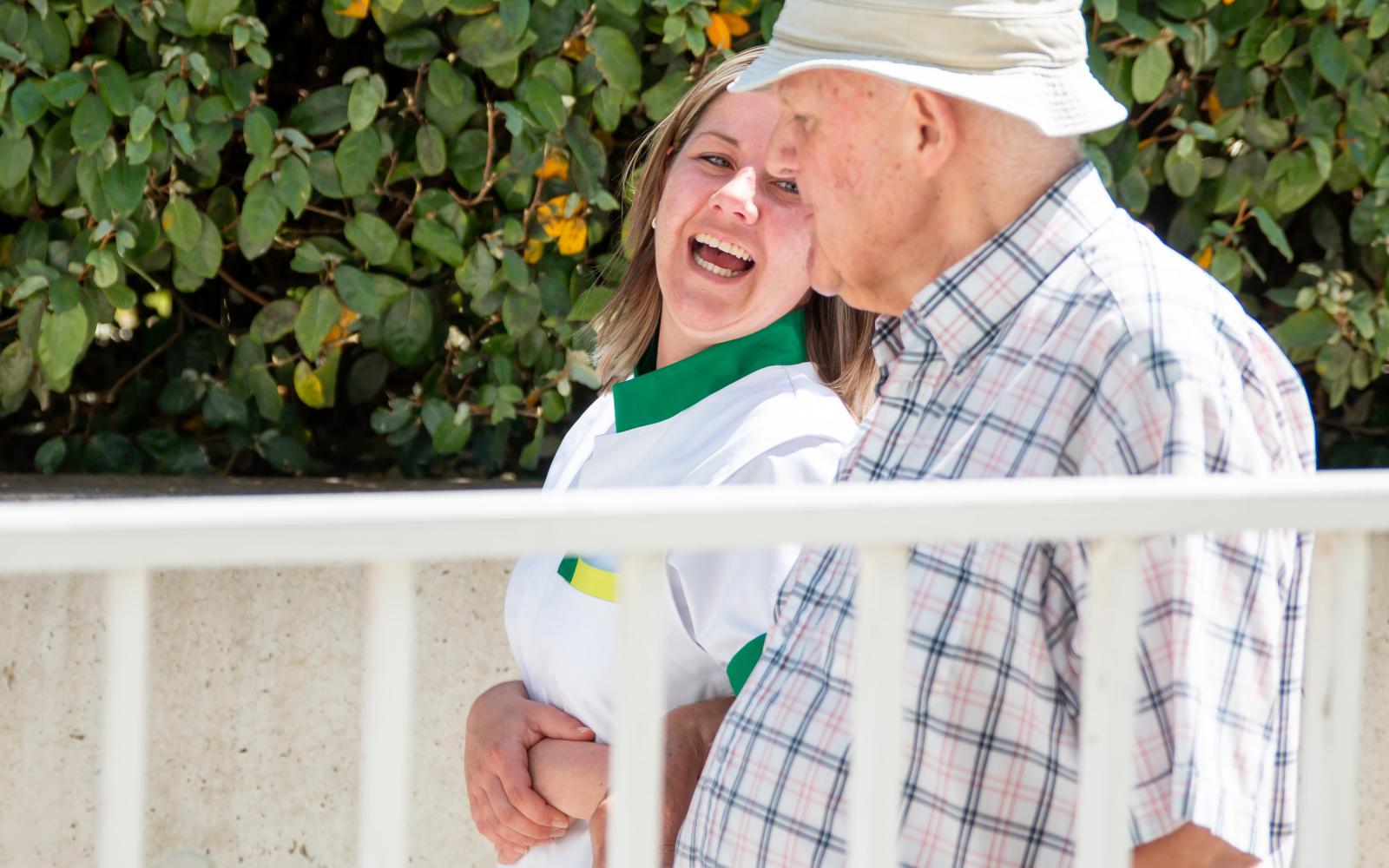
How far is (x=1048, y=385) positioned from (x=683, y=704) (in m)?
0.71

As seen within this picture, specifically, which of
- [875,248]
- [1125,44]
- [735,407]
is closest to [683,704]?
[735,407]

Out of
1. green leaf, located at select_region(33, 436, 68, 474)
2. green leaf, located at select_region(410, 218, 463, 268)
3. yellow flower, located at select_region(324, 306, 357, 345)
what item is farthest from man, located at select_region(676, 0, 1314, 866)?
green leaf, located at select_region(33, 436, 68, 474)

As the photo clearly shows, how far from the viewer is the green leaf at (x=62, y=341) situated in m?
2.62

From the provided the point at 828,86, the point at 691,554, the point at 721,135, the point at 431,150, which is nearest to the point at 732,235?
the point at 721,135

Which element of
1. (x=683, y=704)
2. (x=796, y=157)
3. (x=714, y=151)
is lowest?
(x=683, y=704)

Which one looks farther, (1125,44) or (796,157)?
(1125,44)

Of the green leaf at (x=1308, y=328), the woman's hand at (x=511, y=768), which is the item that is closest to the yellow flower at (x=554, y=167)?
the woman's hand at (x=511, y=768)

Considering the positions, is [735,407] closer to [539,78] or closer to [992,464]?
[992,464]

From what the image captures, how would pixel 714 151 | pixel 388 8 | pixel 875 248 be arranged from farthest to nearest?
pixel 388 8 → pixel 714 151 → pixel 875 248

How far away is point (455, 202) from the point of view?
2.77m

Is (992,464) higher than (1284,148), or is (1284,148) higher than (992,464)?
(1284,148)

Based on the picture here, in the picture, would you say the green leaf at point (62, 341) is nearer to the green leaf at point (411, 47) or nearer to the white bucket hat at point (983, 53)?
the green leaf at point (411, 47)

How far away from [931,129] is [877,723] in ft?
1.87

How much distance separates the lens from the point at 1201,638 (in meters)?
1.13
